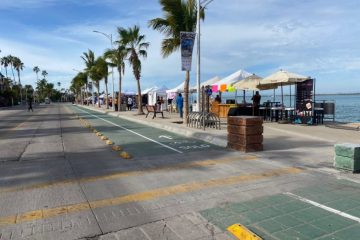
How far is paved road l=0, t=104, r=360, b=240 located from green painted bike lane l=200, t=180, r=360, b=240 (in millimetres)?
13

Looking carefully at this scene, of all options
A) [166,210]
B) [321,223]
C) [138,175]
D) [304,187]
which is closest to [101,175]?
[138,175]

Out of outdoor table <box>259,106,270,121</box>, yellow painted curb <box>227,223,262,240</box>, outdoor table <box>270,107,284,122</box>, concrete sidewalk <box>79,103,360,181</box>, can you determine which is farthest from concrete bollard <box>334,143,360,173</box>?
outdoor table <box>259,106,270,121</box>

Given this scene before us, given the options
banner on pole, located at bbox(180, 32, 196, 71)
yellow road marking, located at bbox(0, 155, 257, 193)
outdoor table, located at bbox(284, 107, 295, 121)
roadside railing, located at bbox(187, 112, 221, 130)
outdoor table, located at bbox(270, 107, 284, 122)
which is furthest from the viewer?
outdoor table, located at bbox(270, 107, 284, 122)

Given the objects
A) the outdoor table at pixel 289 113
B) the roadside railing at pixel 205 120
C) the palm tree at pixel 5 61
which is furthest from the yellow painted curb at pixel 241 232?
the palm tree at pixel 5 61

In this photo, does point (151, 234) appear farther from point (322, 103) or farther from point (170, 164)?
point (322, 103)

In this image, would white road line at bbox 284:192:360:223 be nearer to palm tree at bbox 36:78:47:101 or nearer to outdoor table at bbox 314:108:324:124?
outdoor table at bbox 314:108:324:124

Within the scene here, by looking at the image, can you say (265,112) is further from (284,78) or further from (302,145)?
(302,145)

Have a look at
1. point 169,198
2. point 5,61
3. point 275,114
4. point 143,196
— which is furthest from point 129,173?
point 5,61

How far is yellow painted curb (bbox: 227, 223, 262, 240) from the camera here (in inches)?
166

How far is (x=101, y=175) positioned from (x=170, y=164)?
183 cm

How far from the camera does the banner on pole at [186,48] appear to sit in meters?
17.2

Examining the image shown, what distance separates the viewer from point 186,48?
17359 mm

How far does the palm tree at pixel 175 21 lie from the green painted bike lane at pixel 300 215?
13.5 m

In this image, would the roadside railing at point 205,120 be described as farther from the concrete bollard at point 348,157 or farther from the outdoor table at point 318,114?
the concrete bollard at point 348,157
